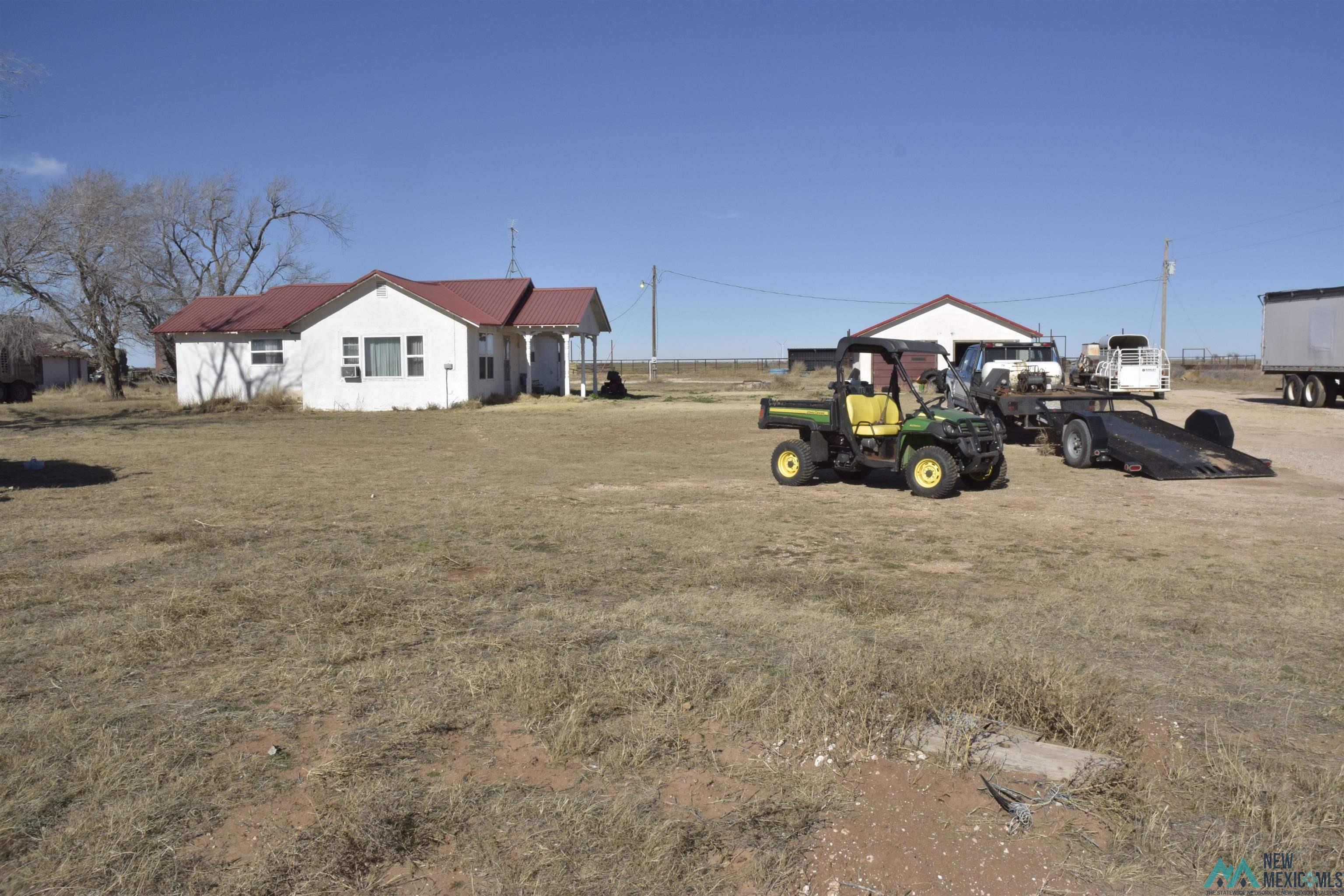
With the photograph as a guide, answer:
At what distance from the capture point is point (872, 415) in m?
11.7

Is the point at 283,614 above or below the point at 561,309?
below

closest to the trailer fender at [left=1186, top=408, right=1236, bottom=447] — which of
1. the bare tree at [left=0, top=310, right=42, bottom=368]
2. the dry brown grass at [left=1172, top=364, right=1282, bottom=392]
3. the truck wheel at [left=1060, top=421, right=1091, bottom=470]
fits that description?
Answer: the truck wheel at [left=1060, top=421, right=1091, bottom=470]

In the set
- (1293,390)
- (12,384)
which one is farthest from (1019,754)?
(12,384)

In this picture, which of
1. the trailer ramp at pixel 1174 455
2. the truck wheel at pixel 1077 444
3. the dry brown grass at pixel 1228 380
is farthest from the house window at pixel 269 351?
the dry brown grass at pixel 1228 380

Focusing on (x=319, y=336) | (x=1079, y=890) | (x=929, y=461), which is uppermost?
(x=319, y=336)

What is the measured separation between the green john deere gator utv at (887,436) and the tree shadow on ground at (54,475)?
9.10 m

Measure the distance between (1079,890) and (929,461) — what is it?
8.39 m

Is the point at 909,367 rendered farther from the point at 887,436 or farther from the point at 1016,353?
the point at 887,436

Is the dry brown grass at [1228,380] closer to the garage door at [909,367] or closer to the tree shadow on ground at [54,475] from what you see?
the garage door at [909,367]

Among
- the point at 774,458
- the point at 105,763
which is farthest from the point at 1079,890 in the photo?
the point at 774,458

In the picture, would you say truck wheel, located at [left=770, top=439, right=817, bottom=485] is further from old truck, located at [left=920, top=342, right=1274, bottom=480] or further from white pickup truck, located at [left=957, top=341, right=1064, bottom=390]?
white pickup truck, located at [left=957, top=341, right=1064, bottom=390]

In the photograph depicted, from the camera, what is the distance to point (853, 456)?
1179 centimetres

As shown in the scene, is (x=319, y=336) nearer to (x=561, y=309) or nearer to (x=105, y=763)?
(x=561, y=309)

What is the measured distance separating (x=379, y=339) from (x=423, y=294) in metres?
2.01
